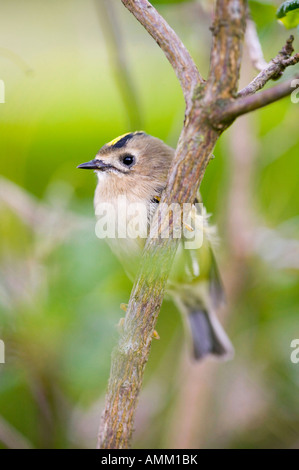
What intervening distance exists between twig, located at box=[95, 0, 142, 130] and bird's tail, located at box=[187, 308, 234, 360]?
886 millimetres

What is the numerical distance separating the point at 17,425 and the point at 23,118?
1.25 meters

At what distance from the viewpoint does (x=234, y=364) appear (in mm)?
2357

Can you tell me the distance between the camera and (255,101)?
0.84 m

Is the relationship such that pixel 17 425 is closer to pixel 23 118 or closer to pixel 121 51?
pixel 23 118

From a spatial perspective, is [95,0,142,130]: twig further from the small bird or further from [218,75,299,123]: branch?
[218,75,299,123]: branch

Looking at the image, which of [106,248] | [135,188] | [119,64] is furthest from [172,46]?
[119,64]

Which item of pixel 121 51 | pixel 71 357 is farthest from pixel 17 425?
pixel 121 51

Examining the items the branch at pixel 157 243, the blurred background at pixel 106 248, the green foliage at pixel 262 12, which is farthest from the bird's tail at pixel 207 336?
the green foliage at pixel 262 12

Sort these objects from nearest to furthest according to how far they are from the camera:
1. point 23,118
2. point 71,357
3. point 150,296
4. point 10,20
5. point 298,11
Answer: point 150,296, point 298,11, point 71,357, point 23,118, point 10,20

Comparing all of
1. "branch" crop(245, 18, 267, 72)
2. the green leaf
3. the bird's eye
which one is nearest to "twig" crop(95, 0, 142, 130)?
the bird's eye

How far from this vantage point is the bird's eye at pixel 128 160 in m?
1.76

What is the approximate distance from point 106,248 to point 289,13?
29.6 inches

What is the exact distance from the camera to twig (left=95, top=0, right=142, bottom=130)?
1771 millimetres

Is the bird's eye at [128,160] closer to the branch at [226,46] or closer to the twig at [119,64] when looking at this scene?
the twig at [119,64]
